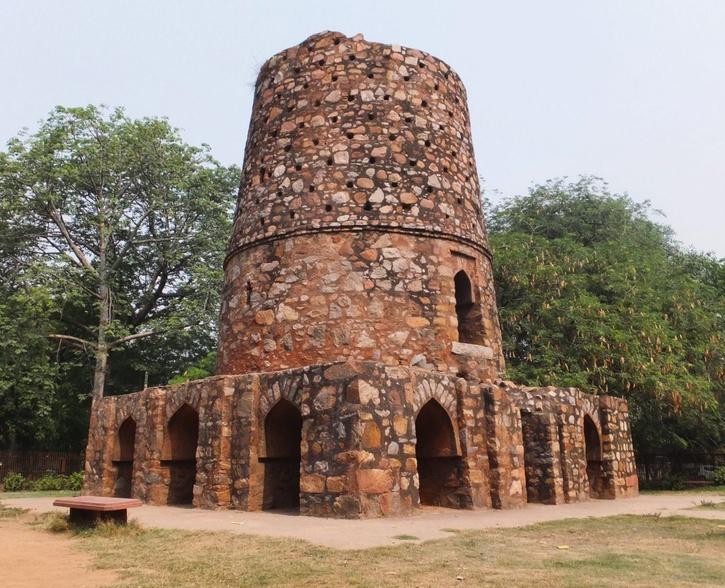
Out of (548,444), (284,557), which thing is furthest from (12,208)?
(284,557)

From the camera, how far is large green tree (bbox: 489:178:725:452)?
16719mm

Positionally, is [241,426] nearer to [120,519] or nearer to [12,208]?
[120,519]

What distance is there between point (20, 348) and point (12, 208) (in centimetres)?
474

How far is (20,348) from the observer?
66.3ft

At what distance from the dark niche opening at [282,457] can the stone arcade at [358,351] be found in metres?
0.03

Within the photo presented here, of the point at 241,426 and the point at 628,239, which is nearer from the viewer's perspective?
the point at 241,426

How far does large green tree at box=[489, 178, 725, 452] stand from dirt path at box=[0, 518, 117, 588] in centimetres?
1237

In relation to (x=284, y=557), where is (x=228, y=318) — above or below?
above

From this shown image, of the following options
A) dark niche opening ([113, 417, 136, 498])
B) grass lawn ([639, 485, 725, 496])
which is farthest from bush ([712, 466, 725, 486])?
dark niche opening ([113, 417, 136, 498])

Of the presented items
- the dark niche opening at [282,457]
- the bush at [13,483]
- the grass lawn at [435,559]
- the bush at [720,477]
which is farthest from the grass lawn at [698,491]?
the bush at [13,483]

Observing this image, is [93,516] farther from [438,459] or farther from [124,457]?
[124,457]

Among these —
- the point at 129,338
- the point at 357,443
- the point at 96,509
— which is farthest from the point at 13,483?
the point at 357,443

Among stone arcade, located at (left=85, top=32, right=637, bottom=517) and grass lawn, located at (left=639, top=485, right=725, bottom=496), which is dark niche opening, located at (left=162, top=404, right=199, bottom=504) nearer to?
stone arcade, located at (left=85, top=32, right=637, bottom=517)

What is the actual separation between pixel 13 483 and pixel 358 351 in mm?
14360
